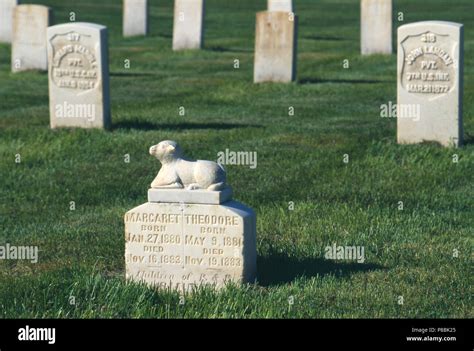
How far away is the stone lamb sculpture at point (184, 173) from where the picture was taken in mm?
8844

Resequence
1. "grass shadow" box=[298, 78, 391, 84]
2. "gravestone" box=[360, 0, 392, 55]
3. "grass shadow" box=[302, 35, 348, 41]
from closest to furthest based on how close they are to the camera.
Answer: "grass shadow" box=[298, 78, 391, 84], "gravestone" box=[360, 0, 392, 55], "grass shadow" box=[302, 35, 348, 41]

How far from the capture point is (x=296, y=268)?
9.44m

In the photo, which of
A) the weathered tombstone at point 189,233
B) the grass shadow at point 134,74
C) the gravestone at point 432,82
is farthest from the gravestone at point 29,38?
the weathered tombstone at point 189,233

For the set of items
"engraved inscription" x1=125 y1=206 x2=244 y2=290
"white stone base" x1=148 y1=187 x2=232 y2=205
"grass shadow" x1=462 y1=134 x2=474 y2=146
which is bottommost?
"engraved inscription" x1=125 y1=206 x2=244 y2=290

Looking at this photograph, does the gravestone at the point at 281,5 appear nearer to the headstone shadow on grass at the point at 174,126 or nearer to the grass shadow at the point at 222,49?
the grass shadow at the point at 222,49

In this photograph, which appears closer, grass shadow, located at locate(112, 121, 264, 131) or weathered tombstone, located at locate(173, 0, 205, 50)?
grass shadow, located at locate(112, 121, 264, 131)

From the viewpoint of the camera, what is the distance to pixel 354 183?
512 inches

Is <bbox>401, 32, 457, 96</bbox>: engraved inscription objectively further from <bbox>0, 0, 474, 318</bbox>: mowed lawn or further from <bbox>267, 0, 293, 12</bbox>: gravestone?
<bbox>267, 0, 293, 12</bbox>: gravestone

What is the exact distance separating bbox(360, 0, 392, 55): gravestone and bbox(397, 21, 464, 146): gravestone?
34.9 ft

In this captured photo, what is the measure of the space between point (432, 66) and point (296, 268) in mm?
6272

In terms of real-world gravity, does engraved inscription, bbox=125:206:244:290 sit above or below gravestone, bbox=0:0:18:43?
below

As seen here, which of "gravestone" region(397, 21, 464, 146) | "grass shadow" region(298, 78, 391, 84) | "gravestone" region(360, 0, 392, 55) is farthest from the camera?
"gravestone" region(360, 0, 392, 55)

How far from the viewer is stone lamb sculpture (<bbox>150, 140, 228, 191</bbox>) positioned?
8.84 m

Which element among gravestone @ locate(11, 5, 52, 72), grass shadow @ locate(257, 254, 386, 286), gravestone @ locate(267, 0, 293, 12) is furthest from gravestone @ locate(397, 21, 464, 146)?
gravestone @ locate(267, 0, 293, 12)
